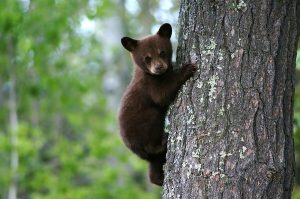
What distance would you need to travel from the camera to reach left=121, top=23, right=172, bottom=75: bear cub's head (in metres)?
4.89

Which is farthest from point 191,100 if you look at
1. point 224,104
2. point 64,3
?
point 64,3

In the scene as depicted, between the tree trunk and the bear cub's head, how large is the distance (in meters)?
1.06

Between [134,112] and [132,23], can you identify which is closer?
[134,112]

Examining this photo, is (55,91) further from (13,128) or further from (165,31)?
(165,31)

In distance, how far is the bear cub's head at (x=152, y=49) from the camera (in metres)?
4.89

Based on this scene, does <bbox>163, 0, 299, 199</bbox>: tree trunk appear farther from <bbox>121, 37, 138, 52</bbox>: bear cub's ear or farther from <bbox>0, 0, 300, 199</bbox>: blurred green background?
<bbox>0, 0, 300, 199</bbox>: blurred green background

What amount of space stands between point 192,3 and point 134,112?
3.89 feet

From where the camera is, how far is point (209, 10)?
12.3ft

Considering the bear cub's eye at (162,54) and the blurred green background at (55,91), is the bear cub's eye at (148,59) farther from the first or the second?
the blurred green background at (55,91)

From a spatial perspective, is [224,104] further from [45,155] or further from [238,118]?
[45,155]

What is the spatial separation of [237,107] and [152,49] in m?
1.72

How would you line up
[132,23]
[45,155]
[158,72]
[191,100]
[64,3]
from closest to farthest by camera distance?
[191,100], [158,72], [64,3], [45,155], [132,23]

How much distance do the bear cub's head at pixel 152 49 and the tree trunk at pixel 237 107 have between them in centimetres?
106

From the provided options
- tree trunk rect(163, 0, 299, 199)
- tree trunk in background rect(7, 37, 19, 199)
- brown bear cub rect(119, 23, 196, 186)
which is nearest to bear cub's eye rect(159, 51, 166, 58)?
brown bear cub rect(119, 23, 196, 186)
